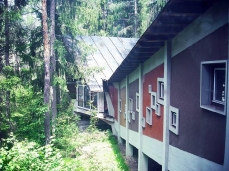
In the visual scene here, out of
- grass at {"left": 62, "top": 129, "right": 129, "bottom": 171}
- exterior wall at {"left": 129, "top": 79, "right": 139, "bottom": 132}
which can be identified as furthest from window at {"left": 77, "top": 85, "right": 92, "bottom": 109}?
exterior wall at {"left": 129, "top": 79, "right": 139, "bottom": 132}

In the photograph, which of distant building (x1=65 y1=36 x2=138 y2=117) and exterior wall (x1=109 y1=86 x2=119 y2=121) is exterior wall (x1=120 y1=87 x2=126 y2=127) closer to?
exterior wall (x1=109 y1=86 x2=119 y2=121)

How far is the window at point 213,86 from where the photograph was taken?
437 centimetres

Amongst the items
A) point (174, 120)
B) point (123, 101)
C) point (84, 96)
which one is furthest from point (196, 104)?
point (84, 96)

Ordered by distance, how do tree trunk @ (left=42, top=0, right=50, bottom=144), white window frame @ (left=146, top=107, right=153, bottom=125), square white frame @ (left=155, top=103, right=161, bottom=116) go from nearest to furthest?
square white frame @ (left=155, top=103, right=161, bottom=116)
white window frame @ (left=146, top=107, right=153, bottom=125)
tree trunk @ (left=42, top=0, right=50, bottom=144)

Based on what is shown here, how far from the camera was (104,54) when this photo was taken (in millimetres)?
17984

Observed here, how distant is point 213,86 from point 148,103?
4255 millimetres

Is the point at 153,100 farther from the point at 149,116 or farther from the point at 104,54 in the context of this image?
the point at 104,54

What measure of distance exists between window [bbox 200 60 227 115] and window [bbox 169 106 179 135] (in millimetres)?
1395

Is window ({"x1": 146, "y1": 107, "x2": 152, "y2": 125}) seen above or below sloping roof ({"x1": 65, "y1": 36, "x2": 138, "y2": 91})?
below

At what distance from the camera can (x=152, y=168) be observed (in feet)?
34.3

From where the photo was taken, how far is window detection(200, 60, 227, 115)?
4367 millimetres

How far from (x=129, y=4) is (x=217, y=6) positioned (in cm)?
2656

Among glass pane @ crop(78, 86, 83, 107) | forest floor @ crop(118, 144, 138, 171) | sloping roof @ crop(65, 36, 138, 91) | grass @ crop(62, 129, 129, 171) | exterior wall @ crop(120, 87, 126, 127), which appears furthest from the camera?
glass pane @ crop(78, 86, 83, 107)

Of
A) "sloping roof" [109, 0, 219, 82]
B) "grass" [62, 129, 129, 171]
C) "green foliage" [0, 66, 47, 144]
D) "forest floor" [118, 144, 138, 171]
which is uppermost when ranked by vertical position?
"sloping roof" [109, 0, 219, 82]
